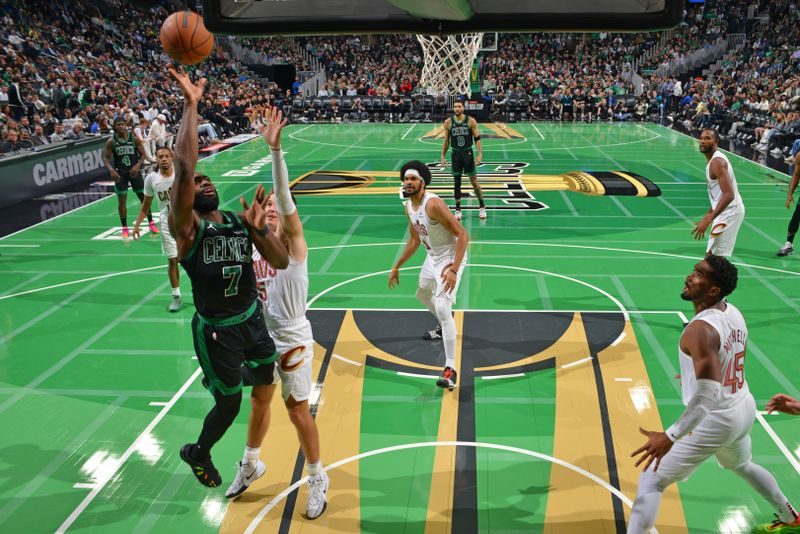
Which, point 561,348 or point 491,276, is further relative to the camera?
point 491,276

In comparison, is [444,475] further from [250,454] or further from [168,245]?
[168,245]

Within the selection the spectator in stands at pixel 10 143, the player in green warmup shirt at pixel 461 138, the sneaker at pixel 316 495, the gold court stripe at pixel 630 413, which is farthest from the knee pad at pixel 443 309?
the spectator in stands at pixel 10 143

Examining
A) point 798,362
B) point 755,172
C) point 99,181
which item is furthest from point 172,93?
point 798,362

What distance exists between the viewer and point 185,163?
12.8 ft

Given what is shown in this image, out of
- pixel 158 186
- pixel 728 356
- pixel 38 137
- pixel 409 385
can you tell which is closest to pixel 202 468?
pixel 409 385

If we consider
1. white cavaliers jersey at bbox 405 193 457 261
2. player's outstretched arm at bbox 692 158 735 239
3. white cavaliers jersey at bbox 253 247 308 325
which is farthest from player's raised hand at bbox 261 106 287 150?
Answer: player's outstretched arm at bbox 692 158 735 239

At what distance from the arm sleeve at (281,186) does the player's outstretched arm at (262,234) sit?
0.20 m

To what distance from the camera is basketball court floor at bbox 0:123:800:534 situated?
464 centimetres

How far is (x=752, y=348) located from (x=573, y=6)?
516cm

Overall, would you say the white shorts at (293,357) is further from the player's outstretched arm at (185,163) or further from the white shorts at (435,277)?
the white shorts at (435,277)

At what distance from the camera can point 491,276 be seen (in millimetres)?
9477

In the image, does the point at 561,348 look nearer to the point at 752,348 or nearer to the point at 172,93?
the point at 752,348

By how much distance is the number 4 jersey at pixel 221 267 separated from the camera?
13.5ft

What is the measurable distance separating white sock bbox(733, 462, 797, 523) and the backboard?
253 centimetres
